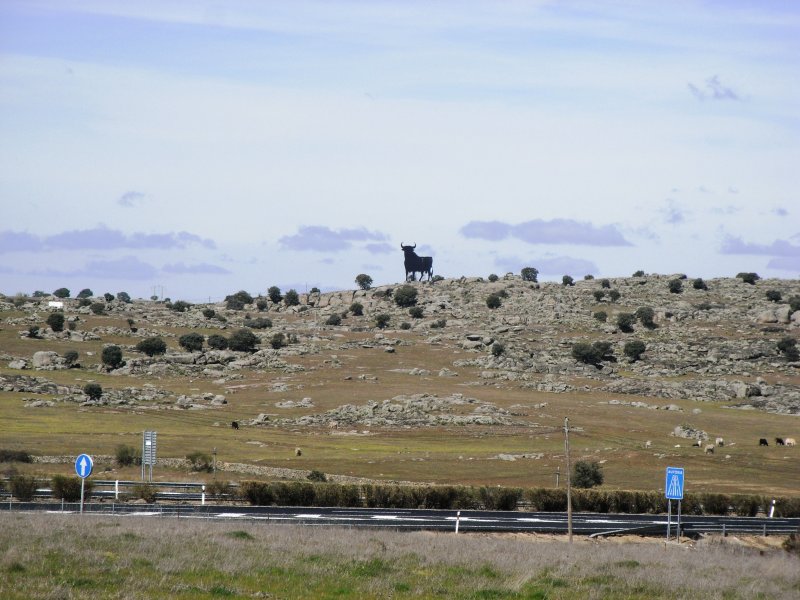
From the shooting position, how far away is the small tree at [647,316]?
159 m

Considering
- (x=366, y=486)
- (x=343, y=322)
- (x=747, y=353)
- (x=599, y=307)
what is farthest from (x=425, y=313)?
(x=366, y=486)

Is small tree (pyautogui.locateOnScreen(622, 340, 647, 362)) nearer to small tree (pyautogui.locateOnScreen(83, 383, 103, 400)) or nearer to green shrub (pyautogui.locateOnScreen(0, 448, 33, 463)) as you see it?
small tree (pyautogui.locateOnScreen(83, 383, 103, 400))

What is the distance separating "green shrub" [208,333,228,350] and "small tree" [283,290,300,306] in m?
55.7

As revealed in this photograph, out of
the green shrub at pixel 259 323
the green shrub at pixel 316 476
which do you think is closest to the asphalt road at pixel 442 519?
the green shrub at pixel 316 476

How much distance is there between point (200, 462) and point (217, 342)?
225ft

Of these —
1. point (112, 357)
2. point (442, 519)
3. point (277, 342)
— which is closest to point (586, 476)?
point (442, 519)

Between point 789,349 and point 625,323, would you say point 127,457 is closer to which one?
point 789,349

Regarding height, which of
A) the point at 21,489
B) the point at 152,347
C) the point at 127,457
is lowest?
the point at 127,457

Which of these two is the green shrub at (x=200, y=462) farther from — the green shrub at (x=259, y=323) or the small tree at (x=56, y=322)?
the green shrub at (x=259, y=323)

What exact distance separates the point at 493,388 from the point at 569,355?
76.9 feet

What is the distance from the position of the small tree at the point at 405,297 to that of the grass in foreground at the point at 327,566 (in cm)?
14184

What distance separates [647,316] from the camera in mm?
160125

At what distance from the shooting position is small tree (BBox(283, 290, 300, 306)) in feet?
640

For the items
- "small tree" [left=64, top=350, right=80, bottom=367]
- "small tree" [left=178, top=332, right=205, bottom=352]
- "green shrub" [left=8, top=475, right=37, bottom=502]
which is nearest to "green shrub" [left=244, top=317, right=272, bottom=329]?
"small tree" [left=178, top=332, right=205, bottom=352]
